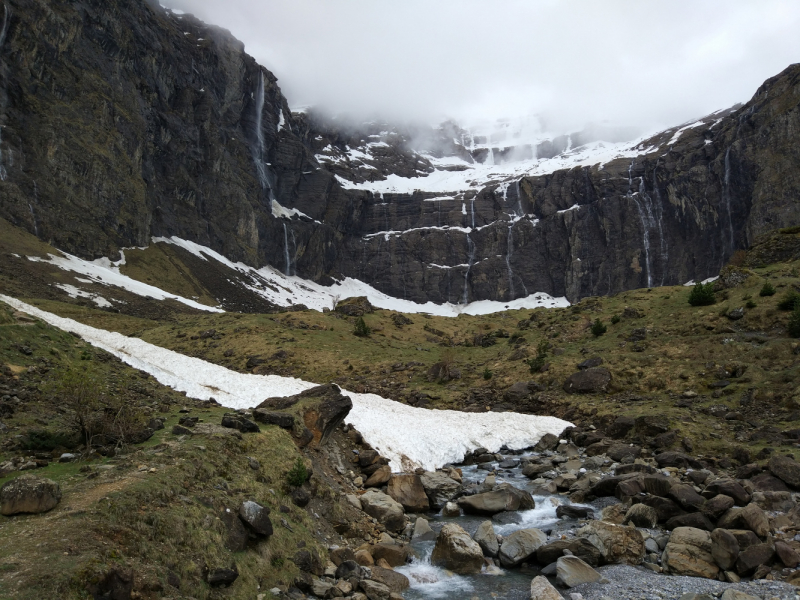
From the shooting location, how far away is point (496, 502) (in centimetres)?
1909

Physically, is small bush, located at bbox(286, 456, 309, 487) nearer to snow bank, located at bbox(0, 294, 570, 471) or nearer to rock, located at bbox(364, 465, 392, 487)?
rock, located at bbox(364, 465, 392, 487)

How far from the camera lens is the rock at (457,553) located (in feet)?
46.2

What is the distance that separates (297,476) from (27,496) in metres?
7.30

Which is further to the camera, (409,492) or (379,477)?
(379,477)

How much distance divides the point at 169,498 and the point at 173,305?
9079 centimetres

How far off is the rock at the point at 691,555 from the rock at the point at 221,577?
1170 centimetres

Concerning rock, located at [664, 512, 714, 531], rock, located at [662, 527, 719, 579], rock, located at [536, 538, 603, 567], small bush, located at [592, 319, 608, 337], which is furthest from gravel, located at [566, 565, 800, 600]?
small bush, located at [592, 319, 608, 337]

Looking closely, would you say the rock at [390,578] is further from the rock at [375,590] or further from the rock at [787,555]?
the rock at [787,555]

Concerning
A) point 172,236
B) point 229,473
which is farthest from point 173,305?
point 229,473

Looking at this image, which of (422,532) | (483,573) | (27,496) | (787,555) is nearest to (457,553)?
(483,573)

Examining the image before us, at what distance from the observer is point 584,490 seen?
808 inches

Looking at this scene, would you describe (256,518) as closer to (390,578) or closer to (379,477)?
(390,578)

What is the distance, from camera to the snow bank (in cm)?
2458

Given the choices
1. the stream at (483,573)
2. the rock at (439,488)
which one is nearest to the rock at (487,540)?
the stream at (483,573)
